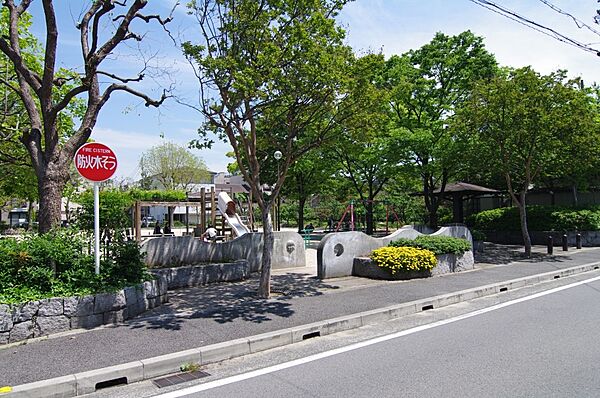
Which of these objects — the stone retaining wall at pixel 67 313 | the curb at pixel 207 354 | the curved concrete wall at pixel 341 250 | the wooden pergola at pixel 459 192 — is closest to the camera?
the curb at pixel 207 354

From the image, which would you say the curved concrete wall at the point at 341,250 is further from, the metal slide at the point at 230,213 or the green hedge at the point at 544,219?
the green hedge at the point at 544,219

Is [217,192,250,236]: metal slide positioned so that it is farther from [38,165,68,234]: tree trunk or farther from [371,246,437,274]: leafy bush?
[38,165,68,234]: tree trunk

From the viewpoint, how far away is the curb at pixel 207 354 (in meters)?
5.00

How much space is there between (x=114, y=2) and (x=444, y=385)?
10093 millimetres

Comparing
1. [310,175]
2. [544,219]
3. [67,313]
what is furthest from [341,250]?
[310,175]

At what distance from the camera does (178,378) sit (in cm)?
550

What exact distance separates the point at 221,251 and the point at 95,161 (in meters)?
5.46

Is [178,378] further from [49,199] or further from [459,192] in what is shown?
[459,192]

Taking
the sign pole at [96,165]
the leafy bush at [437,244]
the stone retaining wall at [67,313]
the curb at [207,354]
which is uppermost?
the sign pole at [96,165]

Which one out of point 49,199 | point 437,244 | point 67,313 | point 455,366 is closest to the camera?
point 455,366

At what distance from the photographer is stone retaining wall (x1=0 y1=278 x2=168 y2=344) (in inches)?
257

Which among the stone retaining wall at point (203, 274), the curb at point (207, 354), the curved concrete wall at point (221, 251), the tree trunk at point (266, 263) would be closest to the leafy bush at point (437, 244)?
the curved concrete wall at point (221, 251)

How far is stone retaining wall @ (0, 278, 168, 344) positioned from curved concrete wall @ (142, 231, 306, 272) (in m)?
2.67

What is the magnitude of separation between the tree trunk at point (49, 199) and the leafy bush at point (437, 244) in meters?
9.27
